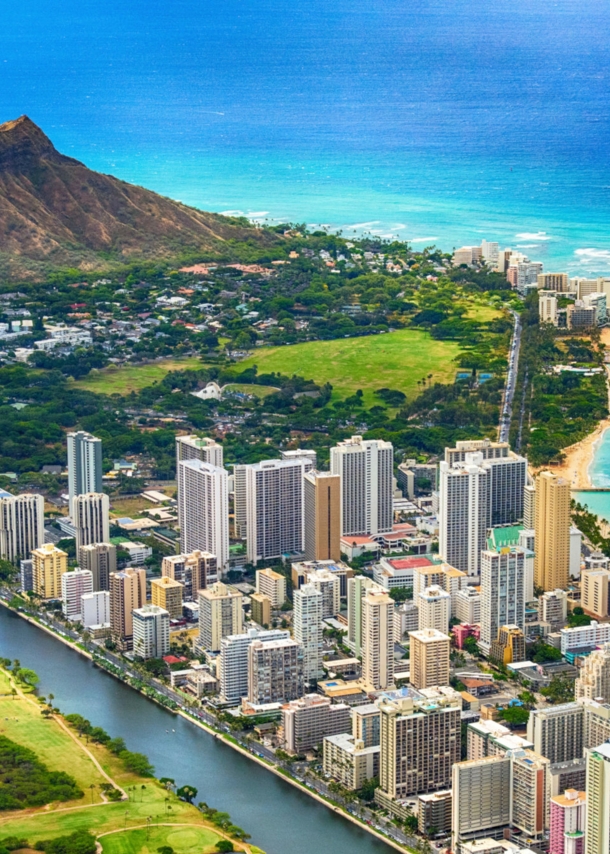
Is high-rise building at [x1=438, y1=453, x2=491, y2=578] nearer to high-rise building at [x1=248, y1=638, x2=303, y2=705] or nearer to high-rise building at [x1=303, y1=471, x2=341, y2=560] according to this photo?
high-rise building at [x1=303, y1=471, x2=341, y2=560]

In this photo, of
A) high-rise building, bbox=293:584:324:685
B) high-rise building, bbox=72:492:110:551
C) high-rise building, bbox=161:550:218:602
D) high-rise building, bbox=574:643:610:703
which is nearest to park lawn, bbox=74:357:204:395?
high-rise building, bbox=72:492:110:551

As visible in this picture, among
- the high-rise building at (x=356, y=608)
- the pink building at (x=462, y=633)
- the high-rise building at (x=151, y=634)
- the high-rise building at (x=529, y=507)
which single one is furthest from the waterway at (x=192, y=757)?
the high-rise building at (x=529, y=507)

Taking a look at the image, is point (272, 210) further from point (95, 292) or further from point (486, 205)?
point (95, 292)

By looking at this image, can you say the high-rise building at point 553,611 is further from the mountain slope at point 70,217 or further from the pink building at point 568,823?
the mountain slope at point 70,217

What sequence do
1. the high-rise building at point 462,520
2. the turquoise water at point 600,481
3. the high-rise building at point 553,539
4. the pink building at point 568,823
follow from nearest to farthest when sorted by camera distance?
1. the pink building at point 568,823
2. the high-rise building at point 553,539
3. the high-rise building at point 462,520
4. the turquoise water at point 600,481

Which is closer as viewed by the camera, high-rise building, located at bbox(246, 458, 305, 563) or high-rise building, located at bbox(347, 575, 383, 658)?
high-rise building, located at bbox(347, 575, 383, 658)
